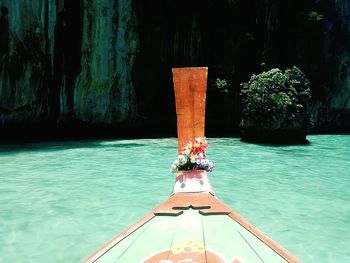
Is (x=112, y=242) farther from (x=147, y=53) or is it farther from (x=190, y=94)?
(x=147, y=53)

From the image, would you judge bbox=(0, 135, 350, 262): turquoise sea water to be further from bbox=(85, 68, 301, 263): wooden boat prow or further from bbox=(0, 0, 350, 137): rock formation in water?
bbox=(0, 0, 350, 137): rock formation in water

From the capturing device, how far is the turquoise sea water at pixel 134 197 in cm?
537

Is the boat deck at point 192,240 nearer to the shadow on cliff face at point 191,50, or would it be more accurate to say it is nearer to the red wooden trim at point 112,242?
the red wooden trim at point 112,242

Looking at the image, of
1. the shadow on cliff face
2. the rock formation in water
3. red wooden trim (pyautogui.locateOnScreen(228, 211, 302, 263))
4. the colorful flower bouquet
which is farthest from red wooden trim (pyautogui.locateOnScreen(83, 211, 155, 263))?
the shadow on cliff face

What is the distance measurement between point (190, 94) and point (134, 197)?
9.34 feet

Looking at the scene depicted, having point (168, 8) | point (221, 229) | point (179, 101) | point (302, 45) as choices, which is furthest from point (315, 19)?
point (221, 229)

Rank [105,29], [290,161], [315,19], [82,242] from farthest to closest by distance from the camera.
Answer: [315,19], [105,29], [290,161], [82,242]

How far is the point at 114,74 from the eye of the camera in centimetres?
2308

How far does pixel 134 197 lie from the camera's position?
8039mm

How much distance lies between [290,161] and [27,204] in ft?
31.2

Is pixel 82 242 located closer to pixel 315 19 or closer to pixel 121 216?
pixel 121 216

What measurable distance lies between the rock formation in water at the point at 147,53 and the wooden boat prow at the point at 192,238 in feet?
62.2

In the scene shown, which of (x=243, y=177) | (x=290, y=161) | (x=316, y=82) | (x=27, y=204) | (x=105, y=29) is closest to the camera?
(x=27, y=204)

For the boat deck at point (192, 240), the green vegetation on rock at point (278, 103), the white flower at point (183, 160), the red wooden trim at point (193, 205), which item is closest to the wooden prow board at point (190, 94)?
the white flower at point (183, 160)
